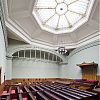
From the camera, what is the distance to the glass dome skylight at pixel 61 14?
10992mm

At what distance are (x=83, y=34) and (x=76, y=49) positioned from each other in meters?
1.99

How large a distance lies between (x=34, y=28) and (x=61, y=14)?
242 centimetres

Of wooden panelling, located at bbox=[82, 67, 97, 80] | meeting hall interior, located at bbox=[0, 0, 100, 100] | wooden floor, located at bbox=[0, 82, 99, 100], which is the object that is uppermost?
meeting hall interior, located at bbox=[0, 0, 100, 100]

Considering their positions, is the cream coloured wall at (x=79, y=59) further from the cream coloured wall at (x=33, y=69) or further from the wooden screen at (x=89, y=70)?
the cream coloured wall at (x=33, y=69)

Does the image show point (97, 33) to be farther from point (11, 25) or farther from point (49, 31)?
point (11, 25)

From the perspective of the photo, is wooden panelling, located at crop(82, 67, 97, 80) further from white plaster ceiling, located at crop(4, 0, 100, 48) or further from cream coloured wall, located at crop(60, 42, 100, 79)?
white plaster ceiling, located at crop(4, 0, 100, 48)

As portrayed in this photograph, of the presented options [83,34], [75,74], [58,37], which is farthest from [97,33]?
[75,74]

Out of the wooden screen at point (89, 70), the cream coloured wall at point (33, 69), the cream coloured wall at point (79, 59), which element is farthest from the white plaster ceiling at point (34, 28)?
the wooden screen at point (89, 70)

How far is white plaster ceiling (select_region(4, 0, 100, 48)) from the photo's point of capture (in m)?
9.14

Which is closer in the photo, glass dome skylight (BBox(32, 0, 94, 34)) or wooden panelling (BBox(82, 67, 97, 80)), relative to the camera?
glass dome skylight (BBox(32, 0, 94, 34))

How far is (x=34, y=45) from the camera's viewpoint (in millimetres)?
13883

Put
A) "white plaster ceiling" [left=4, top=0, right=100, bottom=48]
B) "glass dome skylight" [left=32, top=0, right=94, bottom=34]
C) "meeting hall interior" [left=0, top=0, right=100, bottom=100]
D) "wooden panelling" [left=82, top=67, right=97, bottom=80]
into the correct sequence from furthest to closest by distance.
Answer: "wooden panelling" [left=82, top=67, right=97, bottom=80]
"glass dome skylight" [left=32, top=0, right=94, bottom=34]
"meeting hall interior" [left=0, top=0, right=100, bottom=100]
"white plaster ceiling" [left=4, top=0, right=100, bottom=48]

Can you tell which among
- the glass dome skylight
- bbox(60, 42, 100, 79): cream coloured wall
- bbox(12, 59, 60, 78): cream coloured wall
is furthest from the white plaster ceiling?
bbox(12, 59, 60, 78): cream coloured wall

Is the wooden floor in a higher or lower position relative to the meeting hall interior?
lower
